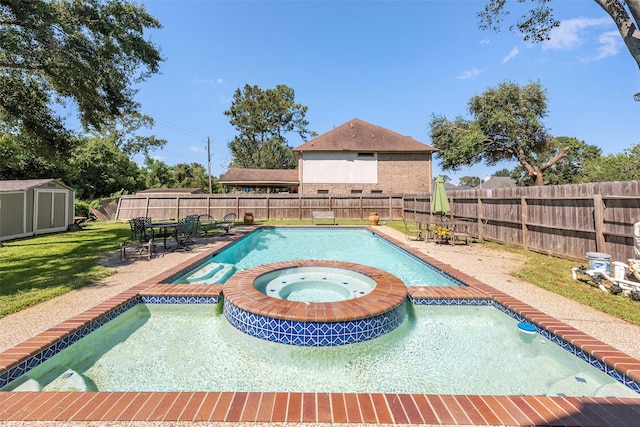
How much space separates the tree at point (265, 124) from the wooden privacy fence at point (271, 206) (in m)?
18.0

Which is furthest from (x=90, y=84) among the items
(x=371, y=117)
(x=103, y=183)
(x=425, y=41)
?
(x=103, y=183)

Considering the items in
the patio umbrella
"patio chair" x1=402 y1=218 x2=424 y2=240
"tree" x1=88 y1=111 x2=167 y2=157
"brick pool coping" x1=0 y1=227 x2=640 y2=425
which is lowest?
"brick pool coping" x1=0 y1=227 x2=640 y2=425

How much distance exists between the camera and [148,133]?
39344mm

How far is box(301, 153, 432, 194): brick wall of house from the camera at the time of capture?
933 inches

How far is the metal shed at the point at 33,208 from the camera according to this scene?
37.4 ft

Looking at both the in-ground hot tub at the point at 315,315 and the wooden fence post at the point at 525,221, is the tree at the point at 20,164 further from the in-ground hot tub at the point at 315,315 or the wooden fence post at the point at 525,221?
the wooden fence post at the point at 525,221

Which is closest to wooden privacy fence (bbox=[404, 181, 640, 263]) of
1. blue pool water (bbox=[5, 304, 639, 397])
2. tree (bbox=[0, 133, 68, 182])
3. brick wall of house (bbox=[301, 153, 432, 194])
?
blue pool water (bbox=[5, 304, 639, 397])

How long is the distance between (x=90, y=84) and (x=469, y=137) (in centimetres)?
2417

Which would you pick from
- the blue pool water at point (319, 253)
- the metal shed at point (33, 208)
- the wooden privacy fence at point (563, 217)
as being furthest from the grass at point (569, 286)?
the metal shed at point (33, 208)

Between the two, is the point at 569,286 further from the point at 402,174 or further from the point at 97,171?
the point at 97,171

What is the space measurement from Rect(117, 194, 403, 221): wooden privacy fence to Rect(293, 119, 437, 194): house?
3.56 meters

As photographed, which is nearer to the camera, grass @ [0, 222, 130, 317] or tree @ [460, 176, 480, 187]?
grass @ [0, 222, 130, 317]

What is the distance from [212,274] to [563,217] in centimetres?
961

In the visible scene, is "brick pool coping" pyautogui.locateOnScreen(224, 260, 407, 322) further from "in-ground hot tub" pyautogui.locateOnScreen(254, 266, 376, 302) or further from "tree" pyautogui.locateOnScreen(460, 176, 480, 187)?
"tree" pyautogui.locateOnScreen(460, 176, 480, 187)
